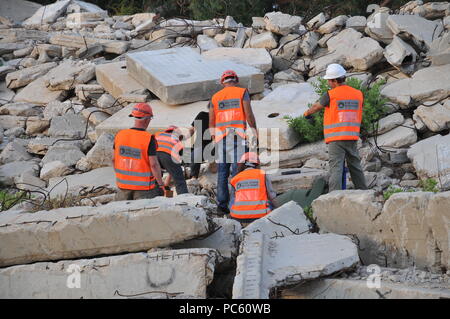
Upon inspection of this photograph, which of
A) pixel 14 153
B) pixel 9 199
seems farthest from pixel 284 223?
pixel 14 153

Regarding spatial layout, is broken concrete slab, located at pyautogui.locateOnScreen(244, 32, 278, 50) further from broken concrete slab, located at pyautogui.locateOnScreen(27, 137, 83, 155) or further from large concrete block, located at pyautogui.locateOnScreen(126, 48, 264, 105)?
broken concrete slab, located at pyautogui.locateOnScreen(27, 137, 83, 155)

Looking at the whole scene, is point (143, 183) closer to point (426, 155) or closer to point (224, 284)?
point (224, 284)

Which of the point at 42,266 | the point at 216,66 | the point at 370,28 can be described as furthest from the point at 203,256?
the point at 370,28

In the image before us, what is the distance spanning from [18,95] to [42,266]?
7767mm

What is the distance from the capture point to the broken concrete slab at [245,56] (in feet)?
38.1

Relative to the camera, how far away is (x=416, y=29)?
439 inches

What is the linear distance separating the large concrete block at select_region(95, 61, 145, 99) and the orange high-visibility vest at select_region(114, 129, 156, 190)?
4341mm

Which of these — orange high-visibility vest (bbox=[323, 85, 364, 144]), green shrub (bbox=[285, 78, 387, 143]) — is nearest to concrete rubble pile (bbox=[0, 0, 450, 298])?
green shrub (bbox=[285, 78, 387, 143])

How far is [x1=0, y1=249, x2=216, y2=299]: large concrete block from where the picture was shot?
5121 mm

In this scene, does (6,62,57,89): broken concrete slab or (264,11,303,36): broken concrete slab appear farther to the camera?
(6,62,57,89): broken concrete slab

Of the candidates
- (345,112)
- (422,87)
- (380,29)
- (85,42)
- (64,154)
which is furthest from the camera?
(85,42)

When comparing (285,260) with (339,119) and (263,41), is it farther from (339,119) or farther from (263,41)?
(263,41)

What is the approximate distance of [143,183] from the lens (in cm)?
686

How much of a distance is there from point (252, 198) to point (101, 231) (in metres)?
1.94
